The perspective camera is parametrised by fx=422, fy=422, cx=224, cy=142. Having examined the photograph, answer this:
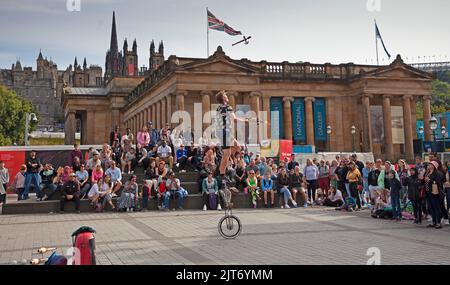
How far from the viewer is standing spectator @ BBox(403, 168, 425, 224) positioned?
1376 centimetres

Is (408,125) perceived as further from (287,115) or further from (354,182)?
(354,182)

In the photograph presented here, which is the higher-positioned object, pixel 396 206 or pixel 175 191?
pixel 175 191

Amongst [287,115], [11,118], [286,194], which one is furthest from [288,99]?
[11,118]

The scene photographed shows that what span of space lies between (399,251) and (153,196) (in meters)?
11.5

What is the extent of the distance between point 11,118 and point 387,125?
6413cm

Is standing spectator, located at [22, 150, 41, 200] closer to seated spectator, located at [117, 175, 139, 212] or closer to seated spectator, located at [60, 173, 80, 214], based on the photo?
seated spectator, located at [60, 173, 80, 214]

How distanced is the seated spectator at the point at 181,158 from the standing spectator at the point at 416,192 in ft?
37.0

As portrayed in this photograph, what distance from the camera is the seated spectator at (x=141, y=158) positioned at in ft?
68.3

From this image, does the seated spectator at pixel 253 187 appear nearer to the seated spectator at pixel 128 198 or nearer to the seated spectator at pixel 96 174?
the seated spectator at pixel 128 198

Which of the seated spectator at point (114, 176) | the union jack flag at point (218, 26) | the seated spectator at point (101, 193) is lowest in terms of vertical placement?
the seated spectator at point (101, 193)

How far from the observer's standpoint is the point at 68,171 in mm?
17250

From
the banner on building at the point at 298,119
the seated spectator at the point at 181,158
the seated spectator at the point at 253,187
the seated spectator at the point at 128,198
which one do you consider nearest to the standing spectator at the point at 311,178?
the seated spectator at the point at 253,187

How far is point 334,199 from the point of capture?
62.5 ft

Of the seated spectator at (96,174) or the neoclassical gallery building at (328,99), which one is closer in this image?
the seated spectator at (96,174)
